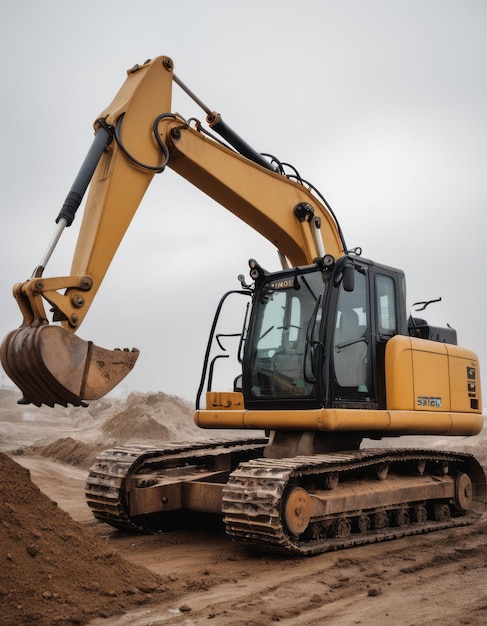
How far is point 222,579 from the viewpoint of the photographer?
539 centimetres

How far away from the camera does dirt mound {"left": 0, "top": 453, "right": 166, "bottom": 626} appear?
4230mm

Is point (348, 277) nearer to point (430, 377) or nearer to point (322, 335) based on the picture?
point (322, 335)

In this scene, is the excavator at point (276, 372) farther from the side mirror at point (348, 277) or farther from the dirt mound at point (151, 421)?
the dirt mound at point (151, 421)

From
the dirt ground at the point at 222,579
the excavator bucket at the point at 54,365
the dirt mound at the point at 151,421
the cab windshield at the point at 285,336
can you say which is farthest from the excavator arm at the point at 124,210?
the dirt mound at the point at 151,421

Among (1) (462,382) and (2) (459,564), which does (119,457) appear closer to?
(2) (459,564)

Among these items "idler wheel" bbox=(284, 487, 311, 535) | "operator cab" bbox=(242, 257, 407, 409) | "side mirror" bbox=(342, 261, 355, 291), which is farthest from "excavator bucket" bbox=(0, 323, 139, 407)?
"side mirror" bbox=(342, 261, 355, 291)

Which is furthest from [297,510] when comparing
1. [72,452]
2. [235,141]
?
[72,452]

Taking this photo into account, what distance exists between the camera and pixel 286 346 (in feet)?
23.8

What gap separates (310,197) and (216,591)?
4820 mm

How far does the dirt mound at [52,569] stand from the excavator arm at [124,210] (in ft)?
2.62

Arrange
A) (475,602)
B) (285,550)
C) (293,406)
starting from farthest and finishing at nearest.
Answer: (293,406)
(285,550)
(475,602)

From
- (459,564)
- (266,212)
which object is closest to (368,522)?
(459,564)

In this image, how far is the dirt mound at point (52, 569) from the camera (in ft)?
13.9

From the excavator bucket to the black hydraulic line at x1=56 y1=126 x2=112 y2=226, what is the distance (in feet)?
3.73
